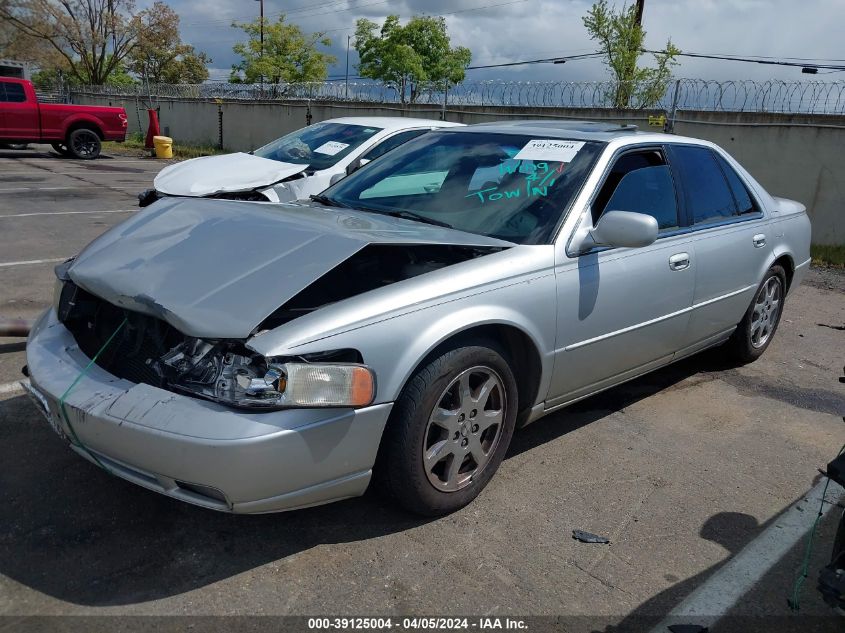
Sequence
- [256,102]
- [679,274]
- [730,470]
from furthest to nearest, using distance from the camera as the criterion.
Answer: [256,102]
[679,274]
[730,470]

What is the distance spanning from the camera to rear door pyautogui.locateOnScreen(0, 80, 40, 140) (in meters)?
17.4

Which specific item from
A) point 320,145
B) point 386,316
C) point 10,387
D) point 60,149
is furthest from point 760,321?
point 60,149

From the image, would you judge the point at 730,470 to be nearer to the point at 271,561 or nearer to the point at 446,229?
the point at 446,229

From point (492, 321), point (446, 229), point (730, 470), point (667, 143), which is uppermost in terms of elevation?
point (667, 143)

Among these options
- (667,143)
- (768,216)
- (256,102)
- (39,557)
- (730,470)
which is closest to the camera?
(39,557)

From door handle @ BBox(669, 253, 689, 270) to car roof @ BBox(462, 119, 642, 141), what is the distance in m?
0.73

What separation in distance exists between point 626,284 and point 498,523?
54.4 inches

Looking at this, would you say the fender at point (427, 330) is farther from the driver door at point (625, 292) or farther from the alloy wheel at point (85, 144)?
Result: the alloy wheel at point (85, 144)

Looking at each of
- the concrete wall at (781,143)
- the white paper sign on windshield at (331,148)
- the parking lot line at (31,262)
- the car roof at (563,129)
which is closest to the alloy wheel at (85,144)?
the concrete wall at (781,143)

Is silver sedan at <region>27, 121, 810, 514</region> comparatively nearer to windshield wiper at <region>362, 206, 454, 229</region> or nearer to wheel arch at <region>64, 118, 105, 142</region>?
windshield wiper at <region>362, 206, 454, 229</region>

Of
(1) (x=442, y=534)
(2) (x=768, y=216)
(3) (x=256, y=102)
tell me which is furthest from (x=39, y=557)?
(3) (x=256, y=102)

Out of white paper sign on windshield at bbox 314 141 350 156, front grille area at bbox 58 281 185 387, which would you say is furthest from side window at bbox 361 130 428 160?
front grille area at bbox 58 281 185 387

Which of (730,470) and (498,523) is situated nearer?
(498,523)

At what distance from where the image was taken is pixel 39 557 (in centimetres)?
279
